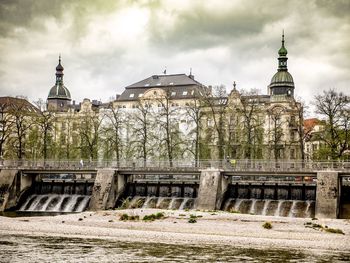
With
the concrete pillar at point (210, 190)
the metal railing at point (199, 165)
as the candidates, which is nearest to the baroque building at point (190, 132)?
the metal railing at point (199, 165)

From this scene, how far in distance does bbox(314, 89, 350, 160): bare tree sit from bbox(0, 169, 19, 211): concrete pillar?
104ft

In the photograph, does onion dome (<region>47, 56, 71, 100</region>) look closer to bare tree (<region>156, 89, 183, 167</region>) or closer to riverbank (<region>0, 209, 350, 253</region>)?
bare tree (<region>156, 89, 183, 167</region>)

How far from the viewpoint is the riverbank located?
31562mm

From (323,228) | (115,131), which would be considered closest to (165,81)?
(115,131)

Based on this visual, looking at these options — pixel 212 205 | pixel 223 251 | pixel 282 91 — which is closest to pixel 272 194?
pixel 212 205

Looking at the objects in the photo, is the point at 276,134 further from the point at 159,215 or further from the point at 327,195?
the point at 159,215

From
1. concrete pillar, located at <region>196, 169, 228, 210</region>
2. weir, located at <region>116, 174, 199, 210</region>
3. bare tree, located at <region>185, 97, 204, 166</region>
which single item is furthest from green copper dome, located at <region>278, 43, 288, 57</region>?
concrete pillar, located at <region>196, 169, 228, 210</region>

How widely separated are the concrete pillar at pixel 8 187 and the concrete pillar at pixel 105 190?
9.68 metres

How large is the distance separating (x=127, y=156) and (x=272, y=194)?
21.5 meters

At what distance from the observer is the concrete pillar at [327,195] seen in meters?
44.1

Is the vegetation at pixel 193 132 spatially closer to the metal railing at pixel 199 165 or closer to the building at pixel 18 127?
the building at pixel 18 127

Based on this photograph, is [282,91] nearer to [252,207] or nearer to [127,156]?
[127,156]

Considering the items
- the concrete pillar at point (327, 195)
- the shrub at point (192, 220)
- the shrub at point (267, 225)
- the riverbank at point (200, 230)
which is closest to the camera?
the riverbank at point (200, 230)

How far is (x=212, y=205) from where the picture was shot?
48.9 metres
